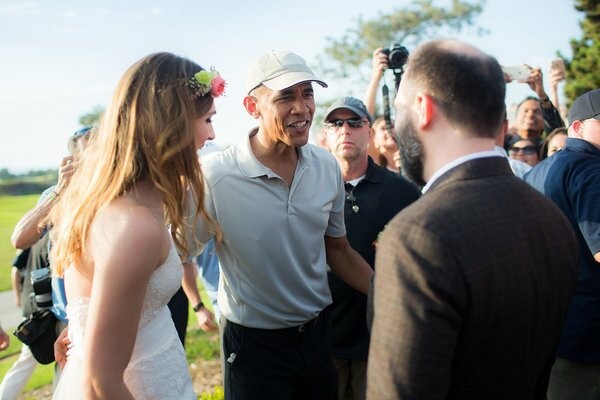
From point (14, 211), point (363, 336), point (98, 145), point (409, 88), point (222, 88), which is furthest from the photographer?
point (14, 211)

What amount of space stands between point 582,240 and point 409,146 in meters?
2.06

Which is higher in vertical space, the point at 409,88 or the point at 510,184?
the point at 409,88

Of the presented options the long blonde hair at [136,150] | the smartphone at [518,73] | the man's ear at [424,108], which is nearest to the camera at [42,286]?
the long blonde hair at [136,150]

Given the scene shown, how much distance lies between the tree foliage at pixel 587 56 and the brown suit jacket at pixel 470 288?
60.7 ft

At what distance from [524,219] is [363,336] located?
2045 mm

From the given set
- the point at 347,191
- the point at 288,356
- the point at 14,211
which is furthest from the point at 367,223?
the point at 14,211

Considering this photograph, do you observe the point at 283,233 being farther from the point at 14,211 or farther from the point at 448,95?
the point at 14,211

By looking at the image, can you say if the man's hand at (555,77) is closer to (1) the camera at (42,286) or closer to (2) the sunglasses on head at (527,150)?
(2) the sunglasses on head at (527,150)

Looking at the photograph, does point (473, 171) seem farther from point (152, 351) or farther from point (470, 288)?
point (152, 351)

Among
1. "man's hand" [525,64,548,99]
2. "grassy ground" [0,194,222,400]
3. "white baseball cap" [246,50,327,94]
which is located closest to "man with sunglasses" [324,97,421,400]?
"white baseball cap" [246,50,327,94]

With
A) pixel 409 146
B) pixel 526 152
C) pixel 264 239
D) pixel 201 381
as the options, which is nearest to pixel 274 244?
pixel 264 239

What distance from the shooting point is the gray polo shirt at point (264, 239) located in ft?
8.25

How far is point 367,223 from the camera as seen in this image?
10.8ft

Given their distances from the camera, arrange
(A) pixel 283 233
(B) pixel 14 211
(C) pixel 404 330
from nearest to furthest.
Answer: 1. (C) pixel 404 330
2. (A) pixel 283 233
3. (B) pixel 14 211
